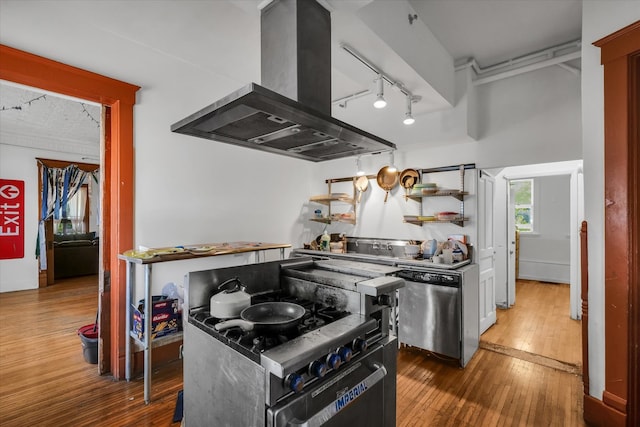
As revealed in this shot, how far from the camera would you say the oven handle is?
3.58 feet

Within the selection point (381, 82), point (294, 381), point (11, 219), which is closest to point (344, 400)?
point (294, 381)

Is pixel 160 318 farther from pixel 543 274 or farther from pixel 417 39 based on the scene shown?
pixel 543 274

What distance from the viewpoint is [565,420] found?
2.03 m

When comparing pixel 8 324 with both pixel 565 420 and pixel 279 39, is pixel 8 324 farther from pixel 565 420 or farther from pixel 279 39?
pixel 565 420

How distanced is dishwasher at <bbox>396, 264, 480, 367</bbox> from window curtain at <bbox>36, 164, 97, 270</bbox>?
6.39 meters

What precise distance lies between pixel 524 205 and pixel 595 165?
5.38 meters

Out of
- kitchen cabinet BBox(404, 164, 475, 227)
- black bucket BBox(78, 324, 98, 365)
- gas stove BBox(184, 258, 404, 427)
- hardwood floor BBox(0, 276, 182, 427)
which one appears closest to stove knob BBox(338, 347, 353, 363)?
gas stove BBox(184, 258, 404, 427)

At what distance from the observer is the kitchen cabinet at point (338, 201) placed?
13.6 feet

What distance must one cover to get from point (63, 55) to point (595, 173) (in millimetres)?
3798

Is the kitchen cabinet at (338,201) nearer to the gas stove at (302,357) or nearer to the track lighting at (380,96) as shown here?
the track lighting at (380,96)

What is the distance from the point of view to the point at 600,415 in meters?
1.93

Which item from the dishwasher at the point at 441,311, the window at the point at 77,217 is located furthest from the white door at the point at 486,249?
the window at the point at 77,217

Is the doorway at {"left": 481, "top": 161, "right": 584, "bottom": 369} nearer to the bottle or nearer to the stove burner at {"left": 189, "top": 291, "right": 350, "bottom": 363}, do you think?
the bottle

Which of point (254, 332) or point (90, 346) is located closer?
point (254, 332)
